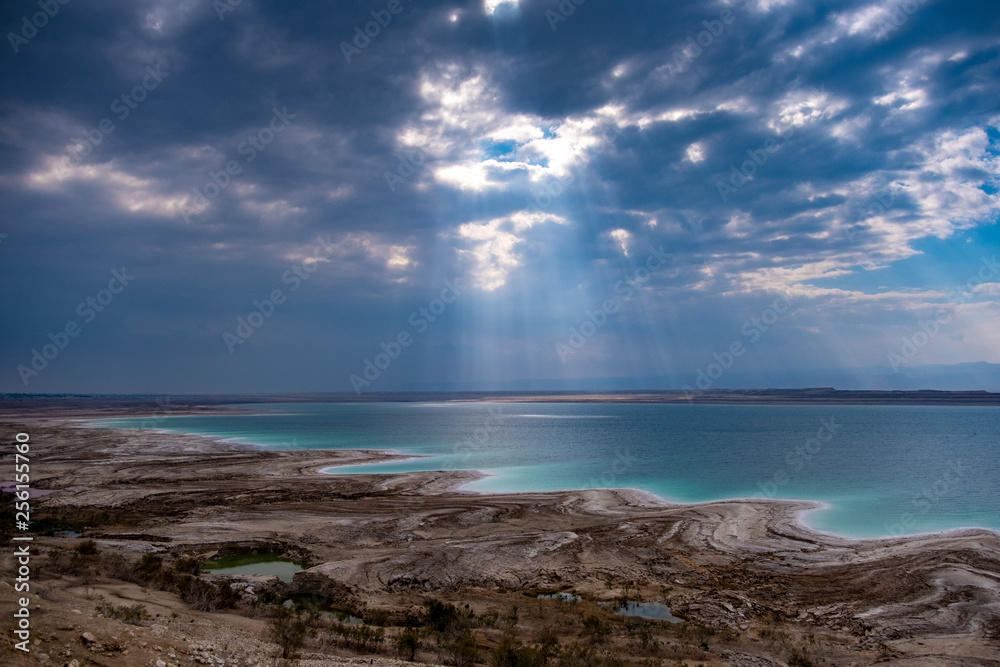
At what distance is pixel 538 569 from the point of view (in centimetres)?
1583

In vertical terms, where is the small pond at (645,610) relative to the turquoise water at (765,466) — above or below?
above

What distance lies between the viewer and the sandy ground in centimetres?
986

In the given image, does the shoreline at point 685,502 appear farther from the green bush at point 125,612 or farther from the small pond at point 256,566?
the green bush at point 125,612

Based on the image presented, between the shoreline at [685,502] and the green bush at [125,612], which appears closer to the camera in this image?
the green bush at [125,612]

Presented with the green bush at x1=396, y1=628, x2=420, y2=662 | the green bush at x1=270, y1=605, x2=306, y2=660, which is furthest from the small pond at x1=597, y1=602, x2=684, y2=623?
the green bush at x1=270, y1=605, x2=306, y2=660

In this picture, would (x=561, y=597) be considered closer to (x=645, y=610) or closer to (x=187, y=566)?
(x=645, y=610)

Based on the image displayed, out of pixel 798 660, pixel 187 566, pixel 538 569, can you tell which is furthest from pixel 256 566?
pixel 798 660

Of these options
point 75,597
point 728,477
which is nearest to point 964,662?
point 75,597

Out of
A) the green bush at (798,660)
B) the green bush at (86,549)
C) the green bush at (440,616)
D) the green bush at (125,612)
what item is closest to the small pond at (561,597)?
the green bush at (440,616)

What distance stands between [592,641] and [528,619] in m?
1.83

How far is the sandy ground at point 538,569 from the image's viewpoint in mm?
9859

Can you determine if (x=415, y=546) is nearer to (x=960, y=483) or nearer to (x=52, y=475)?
(x=52, y=475)

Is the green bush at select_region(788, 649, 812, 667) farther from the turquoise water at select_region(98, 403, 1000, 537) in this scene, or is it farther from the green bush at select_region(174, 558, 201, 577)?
the green bush at select_region(174, 558, 201, 577)

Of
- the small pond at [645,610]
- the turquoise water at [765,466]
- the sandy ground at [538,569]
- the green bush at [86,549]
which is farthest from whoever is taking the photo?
the turquoise water at [765,466]
